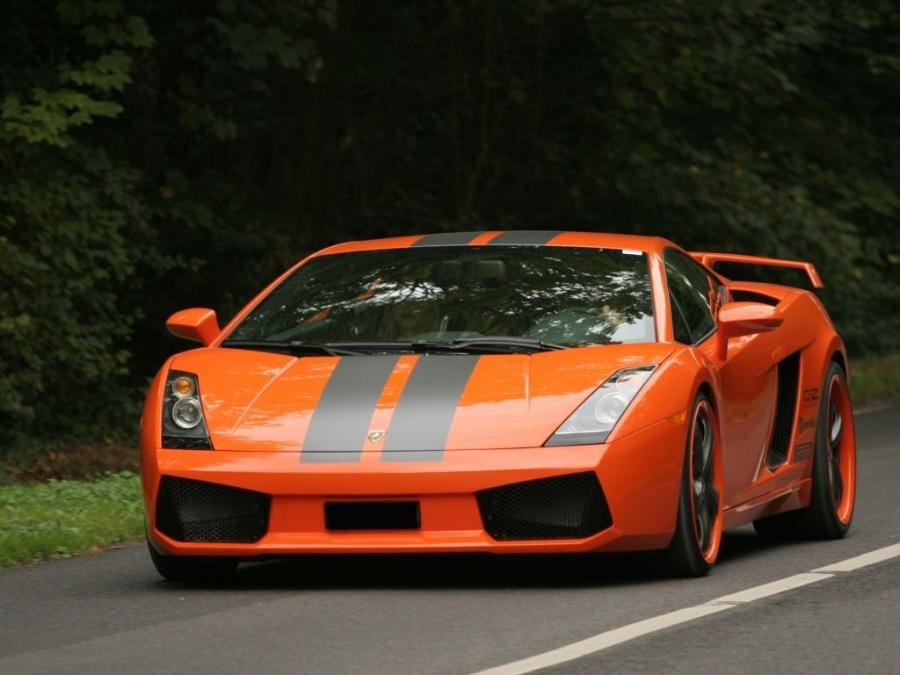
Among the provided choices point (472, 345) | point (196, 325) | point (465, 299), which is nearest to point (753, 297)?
point (465, 299)

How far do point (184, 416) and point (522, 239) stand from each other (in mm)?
1913

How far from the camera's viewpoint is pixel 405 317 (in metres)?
8.06

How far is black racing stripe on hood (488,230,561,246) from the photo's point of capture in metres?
8.66

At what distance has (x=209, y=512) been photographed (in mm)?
7246

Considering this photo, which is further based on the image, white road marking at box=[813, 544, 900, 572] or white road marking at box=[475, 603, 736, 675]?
white road marking at box=[813, 544, 900, 572]

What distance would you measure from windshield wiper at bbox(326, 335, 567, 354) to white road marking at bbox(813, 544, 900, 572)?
129 cm

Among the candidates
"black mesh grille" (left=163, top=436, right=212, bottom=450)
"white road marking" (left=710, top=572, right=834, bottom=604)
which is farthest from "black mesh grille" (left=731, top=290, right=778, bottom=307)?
"black mesh grille" (left=163, top=436, right=212, bottom=450)

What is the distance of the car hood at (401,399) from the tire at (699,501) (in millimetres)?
317

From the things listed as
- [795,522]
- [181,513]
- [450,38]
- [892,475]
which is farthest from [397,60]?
[181,513]

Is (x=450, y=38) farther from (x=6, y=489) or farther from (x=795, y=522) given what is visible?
(x=795, y=522)

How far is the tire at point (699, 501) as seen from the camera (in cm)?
736

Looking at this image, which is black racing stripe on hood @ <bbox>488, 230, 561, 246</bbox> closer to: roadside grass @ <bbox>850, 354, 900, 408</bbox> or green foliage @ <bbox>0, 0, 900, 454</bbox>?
green foliage @ <bbox>0, 0, 900, 454</bbox>

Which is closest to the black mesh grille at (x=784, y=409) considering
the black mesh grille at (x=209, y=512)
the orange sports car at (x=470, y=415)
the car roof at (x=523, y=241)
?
the orange sports car at (x=470, y=415)

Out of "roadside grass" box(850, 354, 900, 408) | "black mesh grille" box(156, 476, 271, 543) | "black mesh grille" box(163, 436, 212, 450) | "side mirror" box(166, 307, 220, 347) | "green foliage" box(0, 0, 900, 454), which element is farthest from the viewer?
"roadside grass" box(850, 354, 900, 408)
